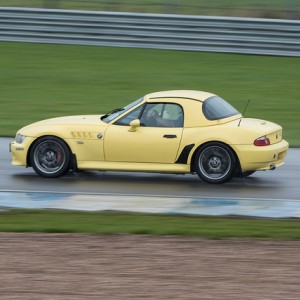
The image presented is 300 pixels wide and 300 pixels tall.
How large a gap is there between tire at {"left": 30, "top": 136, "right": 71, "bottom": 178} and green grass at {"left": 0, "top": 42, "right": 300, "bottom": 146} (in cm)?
400

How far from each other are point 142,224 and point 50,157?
3.52 metres

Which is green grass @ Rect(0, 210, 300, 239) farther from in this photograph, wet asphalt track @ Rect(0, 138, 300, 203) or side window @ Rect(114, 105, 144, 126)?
side window @ Rect(114, 105, 144, 126)

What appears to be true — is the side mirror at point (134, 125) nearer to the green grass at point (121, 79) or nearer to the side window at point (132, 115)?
the side window at point (132, 115)

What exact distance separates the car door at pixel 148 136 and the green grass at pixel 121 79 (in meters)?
4.68

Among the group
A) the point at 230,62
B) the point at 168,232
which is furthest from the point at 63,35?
the point at 168,232

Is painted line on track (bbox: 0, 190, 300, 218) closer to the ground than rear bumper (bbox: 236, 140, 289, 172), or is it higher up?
closer to the ground

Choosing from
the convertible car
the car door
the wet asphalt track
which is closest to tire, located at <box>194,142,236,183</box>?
the convertible car

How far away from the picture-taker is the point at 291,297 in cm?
782

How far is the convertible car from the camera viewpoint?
13.1 meters

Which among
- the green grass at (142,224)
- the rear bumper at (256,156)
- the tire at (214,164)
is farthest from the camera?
the tire at (214,164)

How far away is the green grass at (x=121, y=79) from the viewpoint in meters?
19.8

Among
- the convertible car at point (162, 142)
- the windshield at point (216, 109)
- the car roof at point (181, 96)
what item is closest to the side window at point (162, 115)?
the convertible car at point (162, 142)

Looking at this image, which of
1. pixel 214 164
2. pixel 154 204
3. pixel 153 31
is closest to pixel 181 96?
pixel 214 164

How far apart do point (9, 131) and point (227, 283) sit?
10177mm
